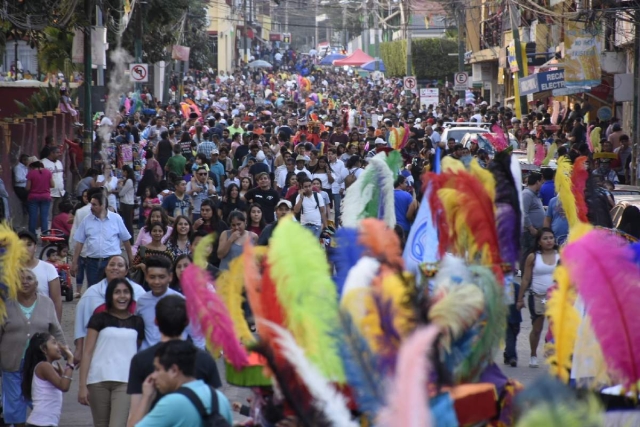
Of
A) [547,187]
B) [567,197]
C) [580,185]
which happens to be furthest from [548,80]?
[567,197]

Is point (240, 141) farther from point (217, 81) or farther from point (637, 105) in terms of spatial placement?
point (217, 81)

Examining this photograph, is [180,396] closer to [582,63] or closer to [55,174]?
[55,174]

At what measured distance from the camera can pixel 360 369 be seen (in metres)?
4.59

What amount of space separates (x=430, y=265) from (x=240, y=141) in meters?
20.8

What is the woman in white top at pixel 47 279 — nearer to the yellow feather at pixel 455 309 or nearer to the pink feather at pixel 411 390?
the yellow feather at pixel 455 309

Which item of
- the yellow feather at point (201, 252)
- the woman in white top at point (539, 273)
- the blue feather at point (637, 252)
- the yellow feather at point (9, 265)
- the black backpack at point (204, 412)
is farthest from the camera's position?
the woman in white top at point (539, 273)

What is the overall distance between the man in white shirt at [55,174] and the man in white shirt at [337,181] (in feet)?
14.9

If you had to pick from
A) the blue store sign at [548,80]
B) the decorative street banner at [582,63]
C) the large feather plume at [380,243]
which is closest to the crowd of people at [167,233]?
the large feather plume at [380,243]

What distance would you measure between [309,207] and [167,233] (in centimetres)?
414

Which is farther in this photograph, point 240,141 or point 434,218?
point 240,141

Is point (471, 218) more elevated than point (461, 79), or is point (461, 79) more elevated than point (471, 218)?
point (461, 79)

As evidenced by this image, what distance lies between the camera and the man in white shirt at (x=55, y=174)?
20.2 metres

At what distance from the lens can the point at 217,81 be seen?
246 feet

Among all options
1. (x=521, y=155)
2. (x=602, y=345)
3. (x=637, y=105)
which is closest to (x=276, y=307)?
(x=602, y=345)
